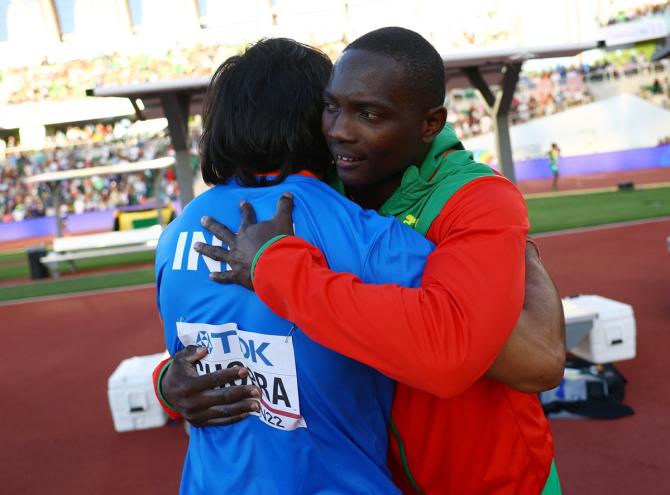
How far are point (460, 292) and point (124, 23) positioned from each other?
41078 millimetres

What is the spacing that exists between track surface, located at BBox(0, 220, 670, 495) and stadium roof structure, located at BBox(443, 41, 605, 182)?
2.25 metres

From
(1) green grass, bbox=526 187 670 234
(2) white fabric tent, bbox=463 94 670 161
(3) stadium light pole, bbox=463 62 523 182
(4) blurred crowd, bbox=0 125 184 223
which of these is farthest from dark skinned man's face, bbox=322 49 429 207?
(2) white fabric tent, bbox=463 94 670 161

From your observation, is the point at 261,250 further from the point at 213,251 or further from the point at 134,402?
the point at 134,402

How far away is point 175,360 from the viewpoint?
1.52m

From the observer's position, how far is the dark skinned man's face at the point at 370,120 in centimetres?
141

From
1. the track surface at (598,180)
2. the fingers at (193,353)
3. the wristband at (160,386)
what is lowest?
the track surface at (598,180)

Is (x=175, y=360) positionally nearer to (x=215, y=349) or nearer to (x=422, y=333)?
(x=215, y=349)

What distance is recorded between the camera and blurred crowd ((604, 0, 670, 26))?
37625 millimetres

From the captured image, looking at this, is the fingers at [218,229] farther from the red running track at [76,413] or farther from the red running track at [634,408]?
the red running track at [76,413]

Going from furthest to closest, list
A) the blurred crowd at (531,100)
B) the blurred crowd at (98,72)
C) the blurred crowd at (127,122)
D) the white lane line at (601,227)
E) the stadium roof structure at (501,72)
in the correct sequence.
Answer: the blurred crowd at (98,72) → the blurred crowd at (531,100) → the blurred crowd at (127,122) → the white lane line at (601,227) → the stadium roof structure at (501,72)

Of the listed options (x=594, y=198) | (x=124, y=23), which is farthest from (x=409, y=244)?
(x=124, y=23)

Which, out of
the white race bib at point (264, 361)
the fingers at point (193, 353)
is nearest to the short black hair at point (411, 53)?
the white race bib at point (264, 361)

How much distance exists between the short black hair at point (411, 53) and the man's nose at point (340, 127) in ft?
0.49

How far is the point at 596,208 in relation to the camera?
16.2 meters
